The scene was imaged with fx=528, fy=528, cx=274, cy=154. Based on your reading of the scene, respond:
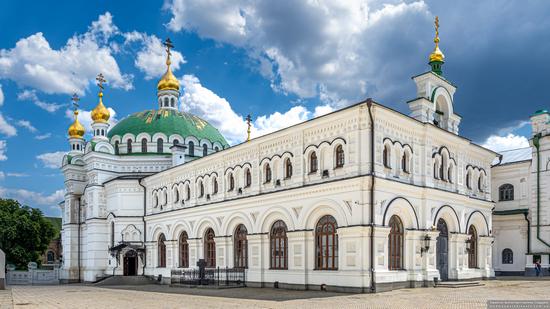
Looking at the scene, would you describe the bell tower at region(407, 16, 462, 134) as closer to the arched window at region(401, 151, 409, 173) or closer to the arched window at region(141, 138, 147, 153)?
the arched window at region(401, 151, 409, 173)

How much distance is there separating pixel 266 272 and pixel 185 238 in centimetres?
853

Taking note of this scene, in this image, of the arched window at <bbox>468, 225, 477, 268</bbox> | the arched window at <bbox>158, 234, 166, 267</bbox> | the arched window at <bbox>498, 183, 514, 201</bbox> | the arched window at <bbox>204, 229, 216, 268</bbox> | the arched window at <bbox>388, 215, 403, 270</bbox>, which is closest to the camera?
the arched window at <bbox>388, 215, 403, 270</bbox>

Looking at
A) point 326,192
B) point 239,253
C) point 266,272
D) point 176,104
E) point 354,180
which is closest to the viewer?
point 354,180

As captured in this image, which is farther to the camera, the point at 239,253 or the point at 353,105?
the point at 239,253

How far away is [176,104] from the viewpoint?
4312 centimetres

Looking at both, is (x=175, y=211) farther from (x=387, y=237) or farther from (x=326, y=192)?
(x=387, y=237)

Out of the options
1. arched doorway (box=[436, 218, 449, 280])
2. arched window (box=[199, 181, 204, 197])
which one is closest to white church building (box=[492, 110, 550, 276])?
arched doorway (box=[436, 218, 449, 280])

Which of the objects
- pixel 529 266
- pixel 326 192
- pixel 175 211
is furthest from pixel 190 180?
pixel 529 266

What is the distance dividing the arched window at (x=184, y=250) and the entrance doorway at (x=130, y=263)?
528cm

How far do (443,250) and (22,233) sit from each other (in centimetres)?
3633

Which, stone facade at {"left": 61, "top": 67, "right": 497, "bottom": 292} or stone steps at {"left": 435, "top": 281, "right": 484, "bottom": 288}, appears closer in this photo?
stone facade at {"left": 61, "top": 67, "right": 497, "bottom": 292}

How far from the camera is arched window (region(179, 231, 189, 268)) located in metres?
30.4

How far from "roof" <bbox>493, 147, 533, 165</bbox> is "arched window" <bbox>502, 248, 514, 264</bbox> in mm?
5405

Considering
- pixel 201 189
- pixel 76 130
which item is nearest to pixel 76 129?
pixel 76 130
